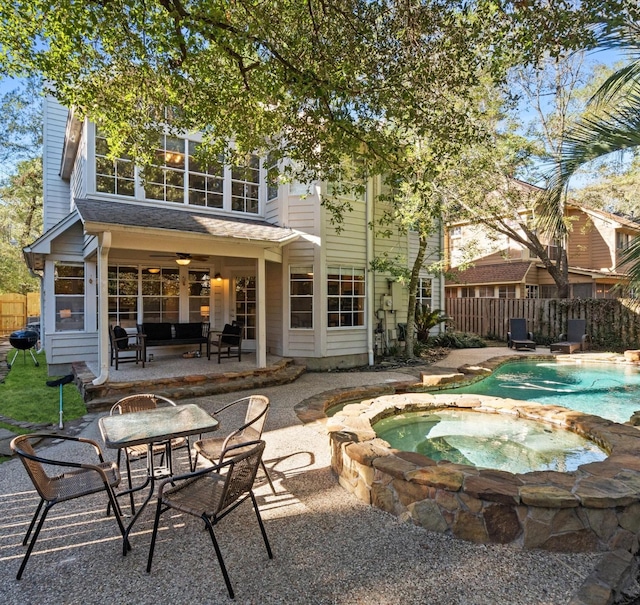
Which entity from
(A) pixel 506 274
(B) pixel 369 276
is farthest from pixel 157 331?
(A) pixel 506 274

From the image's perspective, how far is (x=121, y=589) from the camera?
97.7 inches

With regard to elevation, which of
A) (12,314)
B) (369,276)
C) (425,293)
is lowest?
(12,314)

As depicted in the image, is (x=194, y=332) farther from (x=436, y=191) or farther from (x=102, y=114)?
(x=436, y=191)

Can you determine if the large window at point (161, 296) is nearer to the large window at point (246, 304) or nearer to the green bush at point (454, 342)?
the large window at point (246, 304)

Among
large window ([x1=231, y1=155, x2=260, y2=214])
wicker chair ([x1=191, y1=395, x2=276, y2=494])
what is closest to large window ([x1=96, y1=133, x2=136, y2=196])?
large window ([x1=231, y1=155, x2=260, y2=214])

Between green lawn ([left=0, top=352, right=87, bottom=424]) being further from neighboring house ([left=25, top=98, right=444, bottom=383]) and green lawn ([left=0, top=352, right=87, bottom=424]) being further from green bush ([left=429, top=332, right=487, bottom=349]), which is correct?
green bush ([left=429, top=332, right=487, bottom=349])

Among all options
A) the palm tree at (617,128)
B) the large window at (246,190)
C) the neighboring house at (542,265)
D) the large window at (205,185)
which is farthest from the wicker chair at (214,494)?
the neighboring house at (542,265)

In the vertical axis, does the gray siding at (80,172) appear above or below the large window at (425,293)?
above

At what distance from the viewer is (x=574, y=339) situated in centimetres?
1318

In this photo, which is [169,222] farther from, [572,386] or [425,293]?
[572,386]

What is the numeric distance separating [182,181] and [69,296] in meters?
3.79

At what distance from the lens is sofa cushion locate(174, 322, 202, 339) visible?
32.2 feet

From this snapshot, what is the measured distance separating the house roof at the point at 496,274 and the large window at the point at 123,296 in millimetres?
12969

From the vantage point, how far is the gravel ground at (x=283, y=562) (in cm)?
245
